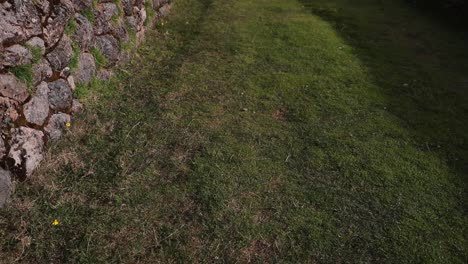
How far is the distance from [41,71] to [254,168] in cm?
252

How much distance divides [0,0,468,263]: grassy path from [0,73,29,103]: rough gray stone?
640 millimetres

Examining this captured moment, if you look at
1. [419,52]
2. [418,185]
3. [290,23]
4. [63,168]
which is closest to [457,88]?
[419,52]

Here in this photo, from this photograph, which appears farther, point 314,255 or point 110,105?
point 110,105

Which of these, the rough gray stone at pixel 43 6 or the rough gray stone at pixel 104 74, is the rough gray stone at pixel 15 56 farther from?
the rough gray stone at pixel 104 74

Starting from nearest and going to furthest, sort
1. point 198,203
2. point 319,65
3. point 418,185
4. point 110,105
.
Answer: point 198,203 < point 418,185 < point 110,105 < point 319,65

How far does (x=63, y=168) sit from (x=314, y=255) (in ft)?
8.54

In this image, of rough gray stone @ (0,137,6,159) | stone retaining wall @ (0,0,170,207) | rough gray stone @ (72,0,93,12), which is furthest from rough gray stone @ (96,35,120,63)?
rough gray stone @ (0,137,6,159)

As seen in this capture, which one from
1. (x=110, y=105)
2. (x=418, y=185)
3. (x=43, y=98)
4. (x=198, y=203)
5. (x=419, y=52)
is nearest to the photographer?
(x=198, y=203)

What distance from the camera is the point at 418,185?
4.19m

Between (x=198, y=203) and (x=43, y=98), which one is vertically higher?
(x=43, y=98)

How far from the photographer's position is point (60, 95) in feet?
15.5

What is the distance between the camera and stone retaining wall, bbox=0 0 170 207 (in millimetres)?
3973

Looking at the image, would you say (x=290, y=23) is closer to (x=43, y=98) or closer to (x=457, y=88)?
(x=457, y=88)

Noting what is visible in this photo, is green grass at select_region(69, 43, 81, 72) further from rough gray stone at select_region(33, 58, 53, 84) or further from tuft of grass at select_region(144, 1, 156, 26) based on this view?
tuft of grass at select_region(144, 1, 156, 26)
